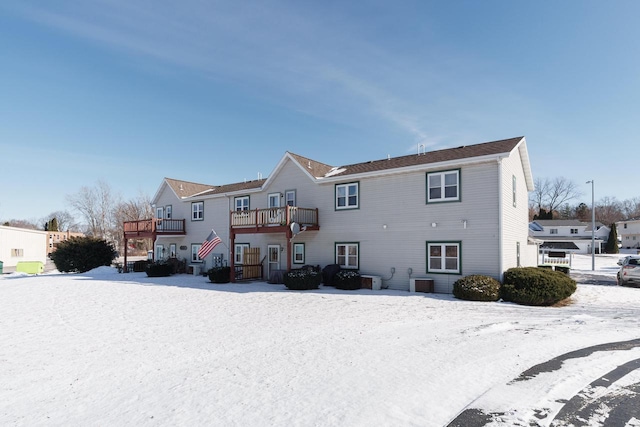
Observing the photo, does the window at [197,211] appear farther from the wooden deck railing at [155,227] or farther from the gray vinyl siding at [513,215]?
the gray vinyl siding at [513,215]

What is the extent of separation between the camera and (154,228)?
27.6 m

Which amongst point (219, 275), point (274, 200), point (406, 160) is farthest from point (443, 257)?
point (219, 275)

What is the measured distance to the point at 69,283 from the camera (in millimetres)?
20922

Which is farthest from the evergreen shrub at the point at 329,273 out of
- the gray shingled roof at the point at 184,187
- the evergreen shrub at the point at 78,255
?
the evergreen shrub at the point at 78,255

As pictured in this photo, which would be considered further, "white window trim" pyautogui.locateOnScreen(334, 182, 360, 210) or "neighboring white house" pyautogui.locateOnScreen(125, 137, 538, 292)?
"white window trim" pyautogui.locateOnScreen(334, 182, 360, 210)

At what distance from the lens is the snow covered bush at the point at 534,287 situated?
44.1 ft

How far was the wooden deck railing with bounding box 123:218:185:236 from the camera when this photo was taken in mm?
27938

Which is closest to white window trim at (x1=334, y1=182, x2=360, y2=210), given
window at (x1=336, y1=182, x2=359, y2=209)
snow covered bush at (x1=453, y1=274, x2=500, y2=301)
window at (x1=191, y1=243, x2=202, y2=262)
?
window at (x1=336, y1=182, x2=359, y2=209)

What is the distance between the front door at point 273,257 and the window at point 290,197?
2954 mm

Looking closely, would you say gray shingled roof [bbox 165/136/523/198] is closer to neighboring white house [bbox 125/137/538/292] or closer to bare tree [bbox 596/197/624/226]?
neighboring white house [bbox 125/137/538/292]

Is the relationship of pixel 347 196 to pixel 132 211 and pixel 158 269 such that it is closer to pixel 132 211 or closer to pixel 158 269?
pixel 158 269

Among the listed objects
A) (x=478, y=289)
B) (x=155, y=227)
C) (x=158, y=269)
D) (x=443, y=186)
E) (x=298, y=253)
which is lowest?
(x=158, y=269)

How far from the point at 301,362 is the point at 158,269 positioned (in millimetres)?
21913

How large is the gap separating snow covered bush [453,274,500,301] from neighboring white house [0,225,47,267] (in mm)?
45712
